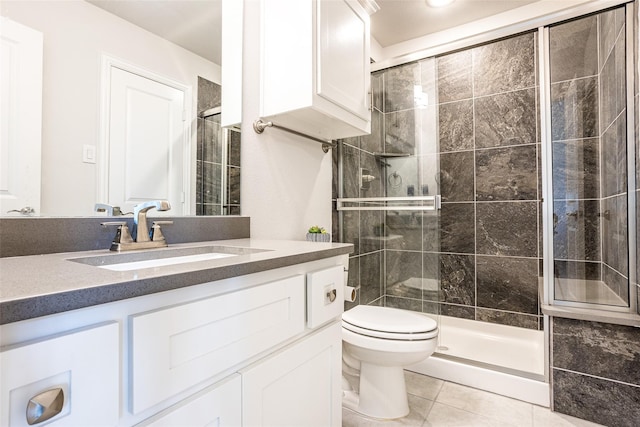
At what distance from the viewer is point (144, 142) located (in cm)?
105

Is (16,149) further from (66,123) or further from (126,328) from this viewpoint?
(126,328)

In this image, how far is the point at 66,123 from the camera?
0.87 m

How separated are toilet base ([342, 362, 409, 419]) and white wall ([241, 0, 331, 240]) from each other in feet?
2.51

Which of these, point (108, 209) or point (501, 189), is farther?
point (501, 189)

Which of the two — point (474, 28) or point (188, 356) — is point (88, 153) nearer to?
point (188, 356)

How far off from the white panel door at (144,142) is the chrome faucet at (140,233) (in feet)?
0.26

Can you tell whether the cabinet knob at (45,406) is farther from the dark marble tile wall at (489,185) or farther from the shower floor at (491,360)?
the dark marble tile wall at (489,185)

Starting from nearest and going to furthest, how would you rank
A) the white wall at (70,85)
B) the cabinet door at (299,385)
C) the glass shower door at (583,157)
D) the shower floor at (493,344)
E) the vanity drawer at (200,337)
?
the vanity drawer at (200,337) → the cabinet door at (299,385) → the white wall at (70,85) → the glass shower door at (583,157) → the shower floor at (493,344)

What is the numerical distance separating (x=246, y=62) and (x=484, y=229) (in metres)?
2.07

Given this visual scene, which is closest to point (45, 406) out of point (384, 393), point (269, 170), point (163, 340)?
point (163, 340)

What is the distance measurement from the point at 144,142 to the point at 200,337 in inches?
29.8

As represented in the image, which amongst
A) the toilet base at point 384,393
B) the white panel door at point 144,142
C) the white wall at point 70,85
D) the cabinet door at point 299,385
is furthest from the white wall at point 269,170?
the toilet base at point 384,393

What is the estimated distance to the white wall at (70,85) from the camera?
2.75ft

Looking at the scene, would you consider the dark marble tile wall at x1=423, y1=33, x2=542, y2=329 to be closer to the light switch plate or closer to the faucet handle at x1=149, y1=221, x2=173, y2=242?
the faucet handle at x1=149, y1=221, x2=173, y2=242
